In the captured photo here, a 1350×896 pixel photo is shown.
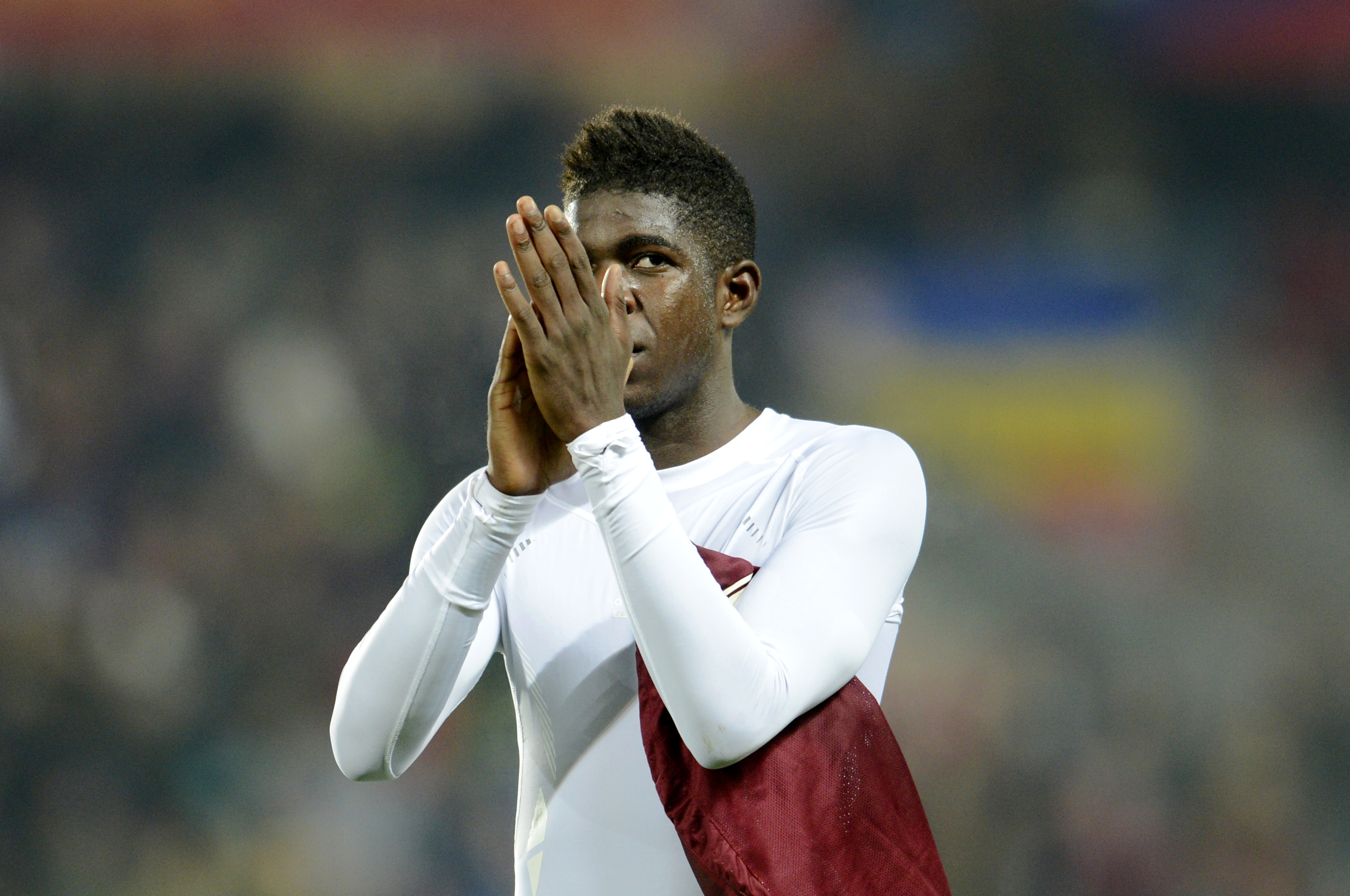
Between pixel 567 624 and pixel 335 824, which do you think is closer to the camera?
pixel 567 624

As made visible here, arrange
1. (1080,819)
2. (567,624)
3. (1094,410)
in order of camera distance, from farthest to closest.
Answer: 1. (1094,410)
2. (1080,819)
3. (567,624)

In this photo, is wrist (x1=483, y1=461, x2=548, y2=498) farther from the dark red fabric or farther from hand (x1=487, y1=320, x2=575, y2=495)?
Answer: the dark red fabric

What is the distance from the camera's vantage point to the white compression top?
Result: 0.81m

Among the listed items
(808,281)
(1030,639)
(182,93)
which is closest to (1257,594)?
(1030,639)

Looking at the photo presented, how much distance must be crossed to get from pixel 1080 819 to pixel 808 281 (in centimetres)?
106

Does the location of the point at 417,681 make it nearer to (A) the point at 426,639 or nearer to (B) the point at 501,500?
(A) the point at 426,639

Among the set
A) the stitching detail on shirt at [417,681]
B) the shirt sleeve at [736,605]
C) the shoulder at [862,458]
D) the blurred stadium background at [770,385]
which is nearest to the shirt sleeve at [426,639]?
the stitching detail on shirt at [417,681]

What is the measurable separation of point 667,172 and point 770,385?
1.06 metres

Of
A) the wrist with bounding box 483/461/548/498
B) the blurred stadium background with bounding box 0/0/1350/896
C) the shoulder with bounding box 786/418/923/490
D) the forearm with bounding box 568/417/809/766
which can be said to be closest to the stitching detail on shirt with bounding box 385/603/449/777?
the wrist with bounding box 483/461/548/498

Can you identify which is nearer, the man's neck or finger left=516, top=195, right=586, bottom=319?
finger left=516, top=195, right=586, bottom=319

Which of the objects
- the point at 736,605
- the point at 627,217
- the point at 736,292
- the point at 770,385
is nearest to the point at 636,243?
the point at 627,217

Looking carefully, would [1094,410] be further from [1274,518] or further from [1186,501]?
[1274,518]

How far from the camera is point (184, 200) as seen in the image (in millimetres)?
2400

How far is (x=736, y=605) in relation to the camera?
920 millimetres
